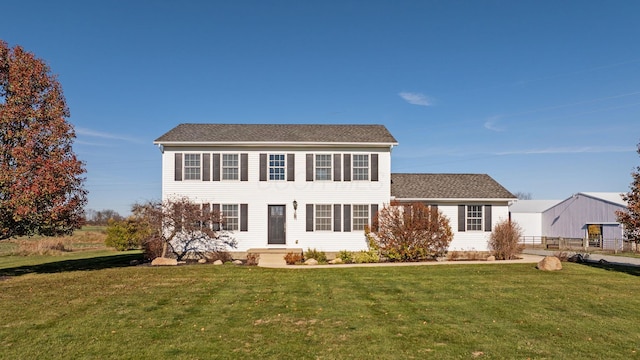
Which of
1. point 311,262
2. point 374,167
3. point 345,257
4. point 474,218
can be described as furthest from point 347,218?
point 474,218

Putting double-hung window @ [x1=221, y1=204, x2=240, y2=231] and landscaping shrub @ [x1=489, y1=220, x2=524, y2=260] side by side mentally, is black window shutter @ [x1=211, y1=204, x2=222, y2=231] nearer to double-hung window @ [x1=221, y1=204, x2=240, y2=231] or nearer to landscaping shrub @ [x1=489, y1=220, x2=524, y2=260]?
double-hung window @ [x1=221, y1=204, x2=240, y2=231]

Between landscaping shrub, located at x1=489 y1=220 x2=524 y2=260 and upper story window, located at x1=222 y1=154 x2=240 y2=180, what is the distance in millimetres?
13016

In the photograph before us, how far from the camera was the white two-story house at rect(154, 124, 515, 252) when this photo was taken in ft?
68.9

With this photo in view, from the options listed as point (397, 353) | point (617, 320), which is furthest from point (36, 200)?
point (617, 320)

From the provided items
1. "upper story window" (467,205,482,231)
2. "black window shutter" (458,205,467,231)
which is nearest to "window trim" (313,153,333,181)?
"black window shutter" (458,205,467,231)

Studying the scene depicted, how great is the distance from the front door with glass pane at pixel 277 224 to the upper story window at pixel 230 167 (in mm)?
2395

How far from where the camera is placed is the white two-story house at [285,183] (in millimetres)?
21016

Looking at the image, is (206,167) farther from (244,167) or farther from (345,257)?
(345,257)

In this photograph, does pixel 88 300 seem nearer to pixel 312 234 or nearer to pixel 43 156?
pixel 43 156

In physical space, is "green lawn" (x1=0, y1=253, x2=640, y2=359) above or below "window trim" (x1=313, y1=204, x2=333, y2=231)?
below

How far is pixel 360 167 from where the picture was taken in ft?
70.7

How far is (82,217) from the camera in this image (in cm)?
1611

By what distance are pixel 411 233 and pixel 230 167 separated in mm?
9203

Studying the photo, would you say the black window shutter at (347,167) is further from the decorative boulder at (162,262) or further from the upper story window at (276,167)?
the decorative boulder at (162,262)
